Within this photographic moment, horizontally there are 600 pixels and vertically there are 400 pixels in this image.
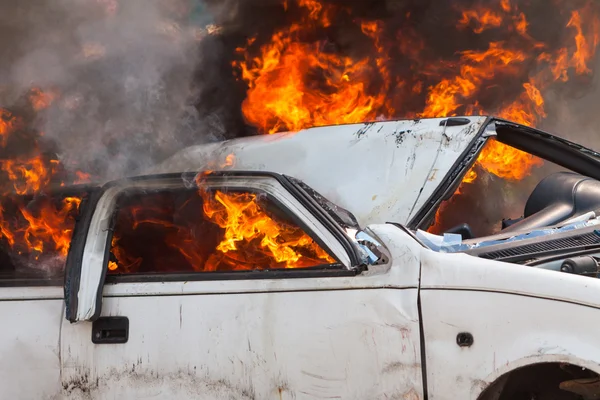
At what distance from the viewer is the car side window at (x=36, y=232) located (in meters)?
3.97

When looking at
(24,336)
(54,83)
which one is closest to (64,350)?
(24,336)

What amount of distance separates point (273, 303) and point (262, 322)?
10cm

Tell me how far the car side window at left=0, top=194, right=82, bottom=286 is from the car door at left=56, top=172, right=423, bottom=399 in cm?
50

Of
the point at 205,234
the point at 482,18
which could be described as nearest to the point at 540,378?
the point at 205,234

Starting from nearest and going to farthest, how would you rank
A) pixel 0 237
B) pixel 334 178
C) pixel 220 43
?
pixel 0 237, pixel 334 178, pixel 220 43

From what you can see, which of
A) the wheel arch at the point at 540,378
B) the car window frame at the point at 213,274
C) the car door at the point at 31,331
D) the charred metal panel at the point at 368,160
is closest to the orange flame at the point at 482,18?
the charred metal panel at the point at 368,160

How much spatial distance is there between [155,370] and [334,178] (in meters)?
2.07

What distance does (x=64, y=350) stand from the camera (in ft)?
11.3

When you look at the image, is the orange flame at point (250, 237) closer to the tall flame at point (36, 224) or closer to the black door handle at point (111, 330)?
the black door handle at point (111, 330)

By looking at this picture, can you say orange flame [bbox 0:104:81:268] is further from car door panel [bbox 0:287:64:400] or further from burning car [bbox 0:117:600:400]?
car door panel [bbox 0:287:64:400]

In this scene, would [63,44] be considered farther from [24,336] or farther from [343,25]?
[343,25]

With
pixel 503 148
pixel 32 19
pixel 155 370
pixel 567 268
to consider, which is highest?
pixel 32 19

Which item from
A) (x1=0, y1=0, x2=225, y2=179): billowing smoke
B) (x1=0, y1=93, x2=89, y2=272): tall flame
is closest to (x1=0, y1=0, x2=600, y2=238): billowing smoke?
(x1=0, y1=0, x2=225, y2=179): billowing smoke

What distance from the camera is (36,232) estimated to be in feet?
13.8
